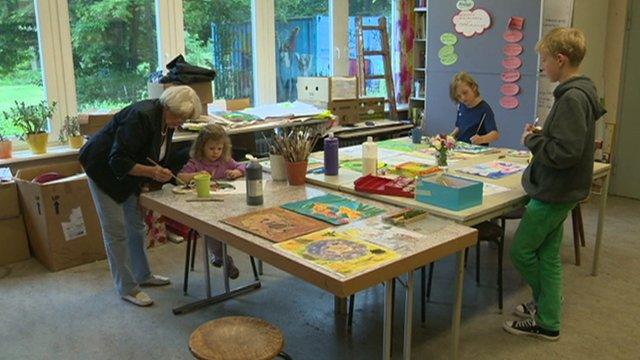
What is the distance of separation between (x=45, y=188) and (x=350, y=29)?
340 cm

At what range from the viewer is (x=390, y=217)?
7.55ft

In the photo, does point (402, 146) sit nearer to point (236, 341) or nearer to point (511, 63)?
point (511, 63)

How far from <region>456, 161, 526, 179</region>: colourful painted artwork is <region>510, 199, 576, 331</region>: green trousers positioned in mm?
370

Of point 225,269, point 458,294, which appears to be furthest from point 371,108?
point 458,294

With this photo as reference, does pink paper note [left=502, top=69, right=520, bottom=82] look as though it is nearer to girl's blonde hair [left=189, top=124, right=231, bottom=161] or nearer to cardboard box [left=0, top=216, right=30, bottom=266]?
girl's blonde hair [left=189, top=124, right=231, bottom=161]

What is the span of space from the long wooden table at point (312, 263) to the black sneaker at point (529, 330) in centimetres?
55

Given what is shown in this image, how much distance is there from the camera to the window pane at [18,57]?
397 centimetres

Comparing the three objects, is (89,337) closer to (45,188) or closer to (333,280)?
(45,188)

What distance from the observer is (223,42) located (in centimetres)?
500

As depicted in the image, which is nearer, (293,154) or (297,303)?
(293,154)

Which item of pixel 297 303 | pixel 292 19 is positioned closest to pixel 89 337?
pixel 297 303

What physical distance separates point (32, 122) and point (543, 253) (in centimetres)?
323

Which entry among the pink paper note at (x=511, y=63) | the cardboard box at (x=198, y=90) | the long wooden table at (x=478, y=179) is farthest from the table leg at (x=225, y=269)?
the pink paper note at (x=511, y=63)

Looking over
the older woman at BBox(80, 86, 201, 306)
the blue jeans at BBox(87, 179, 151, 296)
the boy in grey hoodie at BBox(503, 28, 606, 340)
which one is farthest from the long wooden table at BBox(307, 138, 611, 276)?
the blue jeans at BBox(87, 179, 151, 296)
